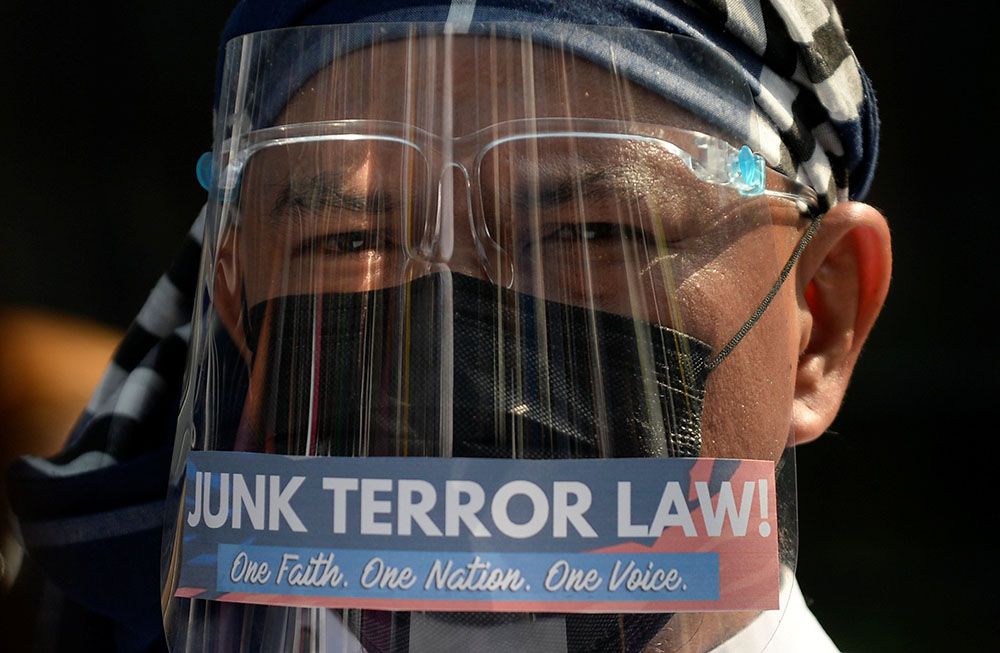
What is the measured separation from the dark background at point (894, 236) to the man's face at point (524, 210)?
1.26 m

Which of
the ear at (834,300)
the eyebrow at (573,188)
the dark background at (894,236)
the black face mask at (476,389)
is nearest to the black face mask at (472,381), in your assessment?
the black face mask at (476,389)

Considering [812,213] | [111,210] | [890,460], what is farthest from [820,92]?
[111,210]

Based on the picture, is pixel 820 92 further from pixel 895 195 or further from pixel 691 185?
pixel 895 195

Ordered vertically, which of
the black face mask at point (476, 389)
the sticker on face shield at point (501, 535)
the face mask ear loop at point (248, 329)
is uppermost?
the face mask ear loop at point (248, 329)

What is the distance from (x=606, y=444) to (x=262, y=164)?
0.56m

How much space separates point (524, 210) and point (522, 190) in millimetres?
24

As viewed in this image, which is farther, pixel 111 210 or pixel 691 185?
pixel 111 210

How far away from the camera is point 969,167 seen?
2318 mm

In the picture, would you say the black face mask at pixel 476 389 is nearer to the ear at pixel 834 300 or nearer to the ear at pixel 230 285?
the ear at pixel 230 285

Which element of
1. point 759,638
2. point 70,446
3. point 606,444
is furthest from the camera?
point 70,446

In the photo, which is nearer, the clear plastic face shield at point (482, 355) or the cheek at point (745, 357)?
the clear plastic face shield at point (482, 355)

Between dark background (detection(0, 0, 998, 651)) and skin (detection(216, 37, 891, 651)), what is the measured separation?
1125 mm

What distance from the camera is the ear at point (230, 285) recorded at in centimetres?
125

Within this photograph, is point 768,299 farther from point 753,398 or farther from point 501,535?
point 501,535
